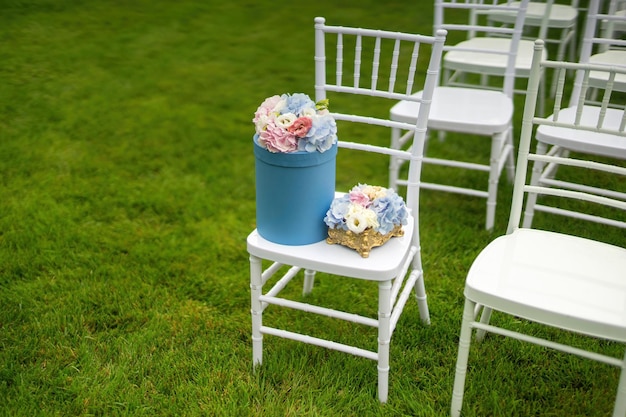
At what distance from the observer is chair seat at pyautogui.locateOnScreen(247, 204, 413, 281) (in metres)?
1.82

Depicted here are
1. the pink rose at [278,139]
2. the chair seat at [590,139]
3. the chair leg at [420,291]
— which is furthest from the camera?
the chair seat at [590,139]

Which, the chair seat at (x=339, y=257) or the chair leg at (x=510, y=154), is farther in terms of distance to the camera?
the chair leg at (x=510, y=154)

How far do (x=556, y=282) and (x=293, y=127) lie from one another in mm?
815

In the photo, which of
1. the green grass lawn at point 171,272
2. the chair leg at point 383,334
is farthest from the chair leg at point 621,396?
the chair leg at point 383,334

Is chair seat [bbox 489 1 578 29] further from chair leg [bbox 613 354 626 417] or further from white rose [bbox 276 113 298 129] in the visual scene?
chair leg [bbox 613 354 626 417]

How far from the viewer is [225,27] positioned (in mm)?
6000

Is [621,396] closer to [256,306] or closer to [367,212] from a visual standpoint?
[367,212]

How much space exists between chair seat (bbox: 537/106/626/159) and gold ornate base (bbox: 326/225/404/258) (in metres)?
1.02

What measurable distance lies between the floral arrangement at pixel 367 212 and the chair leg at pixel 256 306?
10.6 inches

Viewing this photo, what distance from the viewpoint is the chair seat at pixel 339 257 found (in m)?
1.82

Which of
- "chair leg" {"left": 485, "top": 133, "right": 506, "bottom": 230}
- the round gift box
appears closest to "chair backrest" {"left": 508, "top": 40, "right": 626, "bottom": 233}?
"chair leg" {"left": 485, "top": 133, "right": 506, "bottom": 230}

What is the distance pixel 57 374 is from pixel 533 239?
62.6 inches

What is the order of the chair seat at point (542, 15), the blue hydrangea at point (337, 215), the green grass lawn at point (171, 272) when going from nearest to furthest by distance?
the blue hydrangea at point (337, 215), the green grass lawn at point (171, 272), the chair seat at point (542, 15)

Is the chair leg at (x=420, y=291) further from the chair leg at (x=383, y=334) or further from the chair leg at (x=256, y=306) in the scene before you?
the chair leg at (x=256, y=306)
